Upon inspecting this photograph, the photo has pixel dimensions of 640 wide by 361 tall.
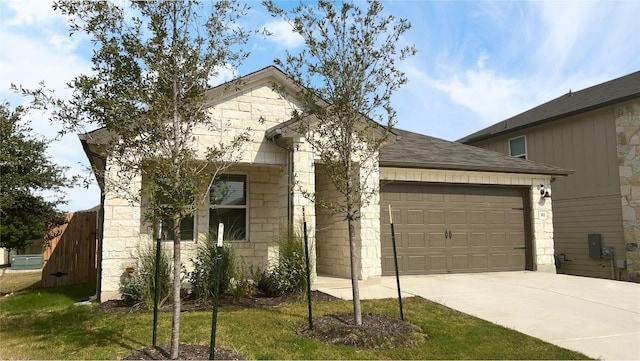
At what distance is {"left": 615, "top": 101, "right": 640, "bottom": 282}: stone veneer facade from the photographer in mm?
13664

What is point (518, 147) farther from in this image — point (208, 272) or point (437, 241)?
point (208, 272)

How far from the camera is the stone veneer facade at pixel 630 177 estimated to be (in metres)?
13.7

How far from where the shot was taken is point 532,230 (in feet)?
41.0

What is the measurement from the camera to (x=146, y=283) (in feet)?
24.9

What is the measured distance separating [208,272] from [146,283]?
104cm

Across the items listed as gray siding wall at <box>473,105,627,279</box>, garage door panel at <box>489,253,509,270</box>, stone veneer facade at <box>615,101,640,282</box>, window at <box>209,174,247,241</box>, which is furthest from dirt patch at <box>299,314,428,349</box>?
gray siding wall at <box>473,105,627,279</box>

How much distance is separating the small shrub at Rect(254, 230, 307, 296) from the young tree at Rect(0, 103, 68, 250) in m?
6.39

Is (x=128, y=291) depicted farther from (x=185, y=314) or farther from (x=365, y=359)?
(x=365, y=359)

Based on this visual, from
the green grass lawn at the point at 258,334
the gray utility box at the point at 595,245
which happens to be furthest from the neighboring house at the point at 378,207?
the gray utility box at the point at 595,245

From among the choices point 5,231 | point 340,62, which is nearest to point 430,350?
point 340,62

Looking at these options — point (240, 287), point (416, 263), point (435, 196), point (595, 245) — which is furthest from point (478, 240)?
point (240, 287)

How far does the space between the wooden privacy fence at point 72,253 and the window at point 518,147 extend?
47.7 ft

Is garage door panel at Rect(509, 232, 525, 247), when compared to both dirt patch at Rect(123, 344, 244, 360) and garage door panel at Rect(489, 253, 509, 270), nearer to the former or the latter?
garage door panel at Rect(489, 253, 509, 270)

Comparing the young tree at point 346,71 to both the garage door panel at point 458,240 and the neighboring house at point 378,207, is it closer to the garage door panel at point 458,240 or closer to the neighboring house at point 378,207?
the neighboring house at point 378,207
